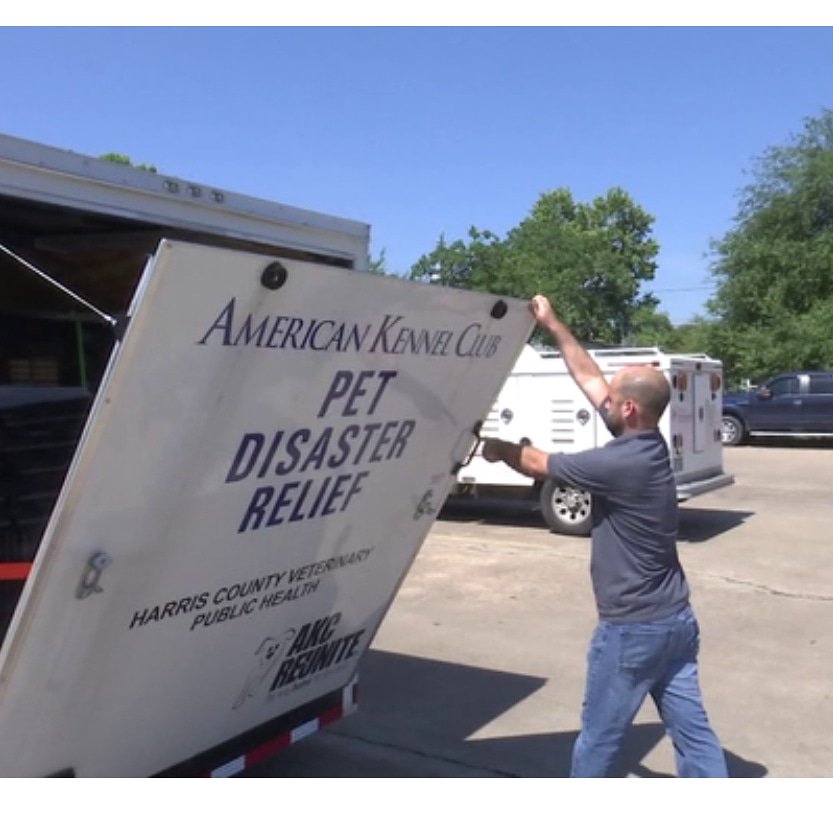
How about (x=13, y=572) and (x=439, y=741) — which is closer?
(x=13, y=572)

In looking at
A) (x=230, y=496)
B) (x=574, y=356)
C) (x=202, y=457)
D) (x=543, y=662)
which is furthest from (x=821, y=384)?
(x=202, y=457)

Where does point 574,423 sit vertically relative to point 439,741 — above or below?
above

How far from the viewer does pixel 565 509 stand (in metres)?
11.7

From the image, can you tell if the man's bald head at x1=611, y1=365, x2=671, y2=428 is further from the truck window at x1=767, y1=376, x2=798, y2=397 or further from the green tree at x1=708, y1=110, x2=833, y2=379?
the green tree at x1=708, y1=110, x2=833, y2=379

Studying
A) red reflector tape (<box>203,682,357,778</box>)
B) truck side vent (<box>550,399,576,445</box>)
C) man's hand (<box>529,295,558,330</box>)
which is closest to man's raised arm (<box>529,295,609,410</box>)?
man's hand (<box>529,295,558,330</box>)

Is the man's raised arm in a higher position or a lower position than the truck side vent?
higher

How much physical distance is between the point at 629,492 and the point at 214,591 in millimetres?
1422

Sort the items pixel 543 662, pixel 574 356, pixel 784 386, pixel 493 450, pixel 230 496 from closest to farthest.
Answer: pixel 230 496
pixel 493 450
pixel 574 356
pixel 543 662
pixel 784 386

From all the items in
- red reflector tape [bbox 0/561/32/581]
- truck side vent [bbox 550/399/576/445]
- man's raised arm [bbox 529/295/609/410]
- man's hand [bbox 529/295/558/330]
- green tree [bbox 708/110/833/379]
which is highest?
green tree [bbox 708/110/833/379]

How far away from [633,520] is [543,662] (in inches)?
131

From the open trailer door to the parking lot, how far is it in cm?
131

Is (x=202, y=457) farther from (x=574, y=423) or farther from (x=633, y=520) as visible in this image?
(x=574, y=423)

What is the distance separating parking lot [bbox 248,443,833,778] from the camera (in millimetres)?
5242

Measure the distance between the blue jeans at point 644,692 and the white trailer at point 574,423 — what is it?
6976 millimetres
